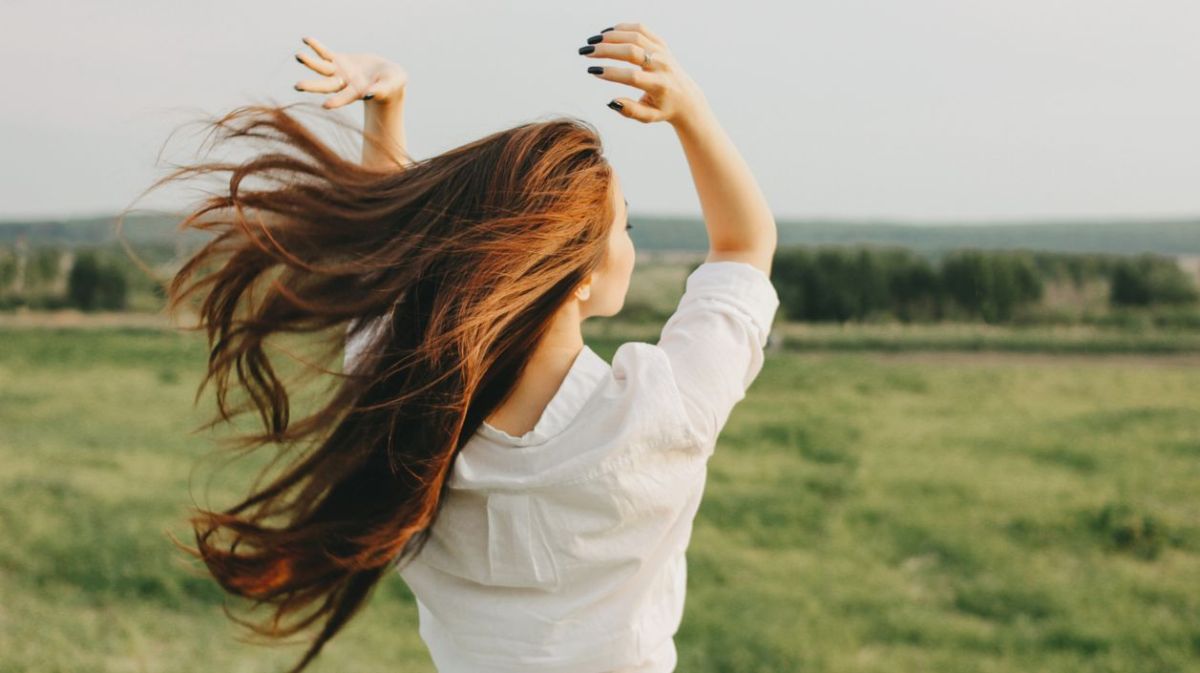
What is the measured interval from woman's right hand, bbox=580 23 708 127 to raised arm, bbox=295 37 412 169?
1.36 feet

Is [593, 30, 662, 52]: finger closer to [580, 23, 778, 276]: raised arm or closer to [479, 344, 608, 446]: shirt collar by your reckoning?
[580, 23, 778, 276]: raised arm

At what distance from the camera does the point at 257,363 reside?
5.77 feet

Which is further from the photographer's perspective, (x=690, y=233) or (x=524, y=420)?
(x=690, y=233)

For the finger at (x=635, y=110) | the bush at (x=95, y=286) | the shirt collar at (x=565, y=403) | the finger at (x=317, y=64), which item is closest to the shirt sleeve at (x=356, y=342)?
the shirt collar at (x=565, y=403)

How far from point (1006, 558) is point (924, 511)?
1.03m

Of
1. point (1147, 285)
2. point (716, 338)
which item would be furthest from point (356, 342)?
point (1147, 285)

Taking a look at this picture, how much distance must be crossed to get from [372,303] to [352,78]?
1.34ft

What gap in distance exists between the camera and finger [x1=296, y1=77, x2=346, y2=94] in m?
1.57

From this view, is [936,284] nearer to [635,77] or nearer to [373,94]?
[373,94]

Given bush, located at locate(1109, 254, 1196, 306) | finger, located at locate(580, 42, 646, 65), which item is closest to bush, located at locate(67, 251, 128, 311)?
bush, located at locate(1109, 254, 1196, 306)

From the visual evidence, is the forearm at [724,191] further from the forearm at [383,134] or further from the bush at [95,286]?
the bush at [95,286]

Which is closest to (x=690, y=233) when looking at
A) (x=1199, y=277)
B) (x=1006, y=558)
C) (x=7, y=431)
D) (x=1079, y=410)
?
(x=1006, y=558)

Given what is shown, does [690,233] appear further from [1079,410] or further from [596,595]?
[596,595]

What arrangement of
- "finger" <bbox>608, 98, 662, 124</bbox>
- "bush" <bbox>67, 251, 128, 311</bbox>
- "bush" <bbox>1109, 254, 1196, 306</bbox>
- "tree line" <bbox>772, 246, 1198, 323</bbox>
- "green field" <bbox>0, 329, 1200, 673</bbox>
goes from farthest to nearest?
1. "bush" <bbox>67, 251, 128, 311</bbox>
2. "bush" <bbox>1109, 254, 1196, 306</bbox>
3. "tree line" <bbox>772, 246, 1198, 323</bbox>
4. "green field" <bbox>0, 329, 1200, 673</bbox>
5. "finger" <bbox>608, 98, 662, 124</bbox>
